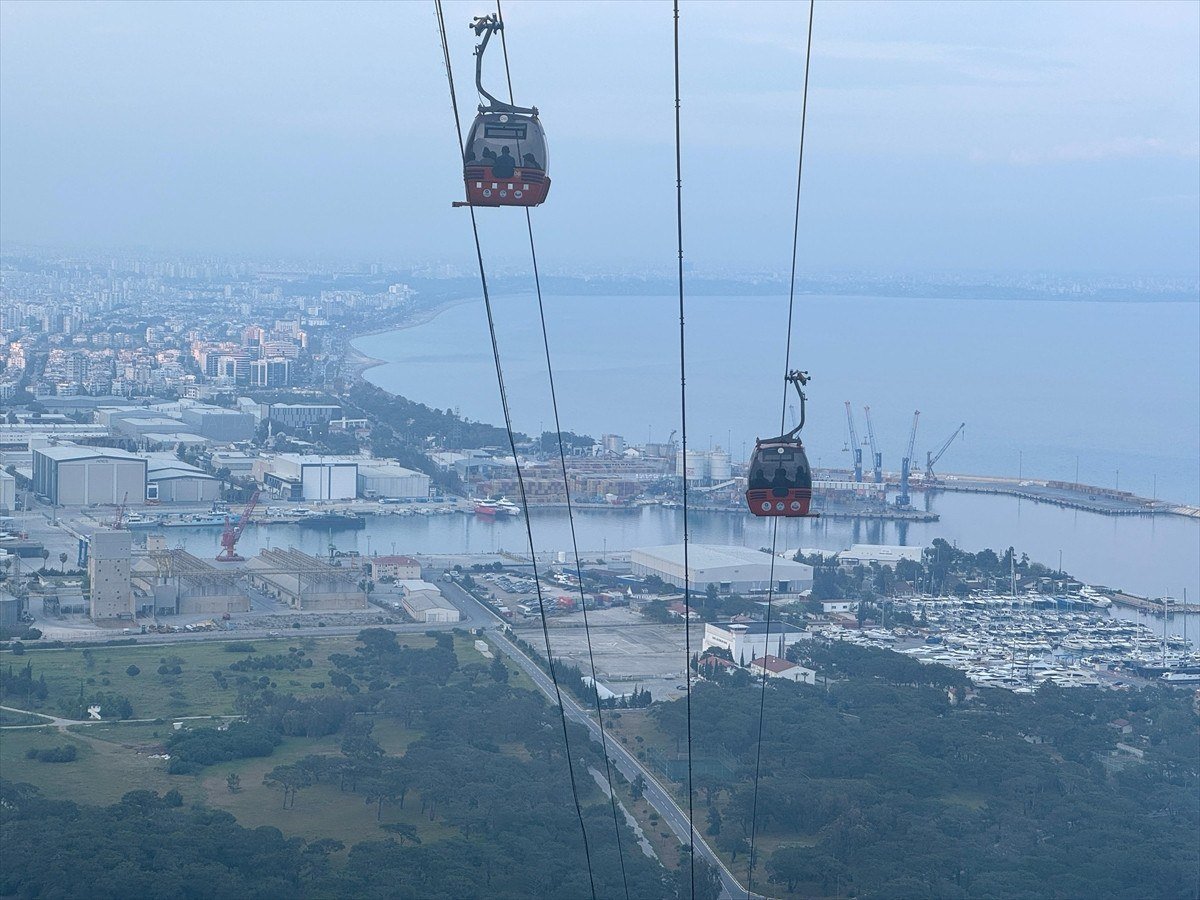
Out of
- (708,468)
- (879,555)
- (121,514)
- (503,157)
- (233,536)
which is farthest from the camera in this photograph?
(708,468)

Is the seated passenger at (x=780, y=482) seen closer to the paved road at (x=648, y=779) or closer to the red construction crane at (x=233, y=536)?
the paved road at (x=648, y=779)

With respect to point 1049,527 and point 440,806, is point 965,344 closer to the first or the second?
point 1049,527

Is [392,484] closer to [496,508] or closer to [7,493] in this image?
[496,508]

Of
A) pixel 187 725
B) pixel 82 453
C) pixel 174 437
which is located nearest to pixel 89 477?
pixel 82 453

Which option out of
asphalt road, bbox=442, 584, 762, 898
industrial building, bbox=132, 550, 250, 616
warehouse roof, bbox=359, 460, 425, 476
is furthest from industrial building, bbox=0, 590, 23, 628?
warehouse roof, bbox=359, 460, 425, 476

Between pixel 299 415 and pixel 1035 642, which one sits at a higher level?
pixel 299 415

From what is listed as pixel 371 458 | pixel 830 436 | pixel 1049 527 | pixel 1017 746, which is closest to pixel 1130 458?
pixel 830 436

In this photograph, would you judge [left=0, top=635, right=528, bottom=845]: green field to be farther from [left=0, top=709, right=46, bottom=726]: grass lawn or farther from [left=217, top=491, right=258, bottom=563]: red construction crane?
[left=217, top=491, right=258, bottom=563]: red construction crane

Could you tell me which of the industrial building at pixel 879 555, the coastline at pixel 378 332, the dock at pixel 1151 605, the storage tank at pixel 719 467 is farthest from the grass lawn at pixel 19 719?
the coastline at pixel 378 332
